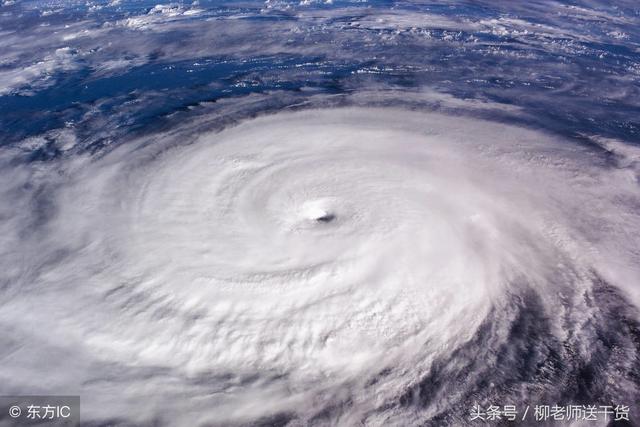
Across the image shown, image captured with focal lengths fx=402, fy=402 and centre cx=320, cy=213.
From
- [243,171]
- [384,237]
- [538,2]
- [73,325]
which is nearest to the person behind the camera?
[73,325]

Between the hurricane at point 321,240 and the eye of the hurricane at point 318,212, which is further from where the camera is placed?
the eye of the hurricane at point 318,212

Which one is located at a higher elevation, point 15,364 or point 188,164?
point 188,164

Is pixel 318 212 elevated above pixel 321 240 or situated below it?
above

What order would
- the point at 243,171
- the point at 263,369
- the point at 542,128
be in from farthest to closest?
the point at 542,128 → the point at 243,171 → the point at 263,369

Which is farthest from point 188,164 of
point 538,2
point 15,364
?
point 538,2

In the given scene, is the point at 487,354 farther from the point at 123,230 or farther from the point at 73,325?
the point at 123,230

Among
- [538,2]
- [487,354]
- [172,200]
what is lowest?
[487,354]

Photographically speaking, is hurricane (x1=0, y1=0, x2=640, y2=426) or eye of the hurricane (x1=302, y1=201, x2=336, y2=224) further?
eye of the hurricane (x1=302, y1=201, x2=336, y2=224)

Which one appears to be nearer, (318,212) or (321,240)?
(321,240)
